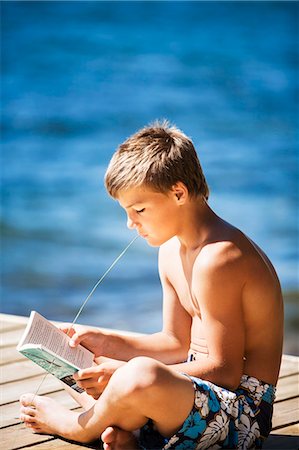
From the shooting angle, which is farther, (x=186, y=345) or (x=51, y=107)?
(x=51, y=107)

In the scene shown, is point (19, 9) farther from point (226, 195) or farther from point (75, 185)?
point (226, 195)

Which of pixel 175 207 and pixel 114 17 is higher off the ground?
pixel 114 17

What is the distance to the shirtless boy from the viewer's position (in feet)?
6.79

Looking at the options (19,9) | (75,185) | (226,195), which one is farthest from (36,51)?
(226,195)

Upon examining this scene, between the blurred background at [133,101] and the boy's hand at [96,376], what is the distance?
678cm

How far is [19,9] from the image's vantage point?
12.7 metres

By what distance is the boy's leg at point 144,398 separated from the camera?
2.01 meters

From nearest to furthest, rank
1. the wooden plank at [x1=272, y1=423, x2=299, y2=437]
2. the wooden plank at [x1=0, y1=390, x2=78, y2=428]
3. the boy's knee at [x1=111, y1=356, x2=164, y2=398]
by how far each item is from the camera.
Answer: the boy's knee at [x1=111, y1=356, x2=164, y2=398] < the wooden plank at [x1=272, y1=423, x2=299, y2=437] < the wooden plank at [x1=0, y1=390, x2=78, y2=428]

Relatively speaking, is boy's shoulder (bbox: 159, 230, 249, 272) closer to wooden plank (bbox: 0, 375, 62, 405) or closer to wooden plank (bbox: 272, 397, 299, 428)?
wooden plank (bbox: 272, 397, 299, 428)

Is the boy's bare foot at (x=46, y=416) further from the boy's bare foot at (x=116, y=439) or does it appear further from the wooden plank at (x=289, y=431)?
the wooden plank at (x=289, y=431)

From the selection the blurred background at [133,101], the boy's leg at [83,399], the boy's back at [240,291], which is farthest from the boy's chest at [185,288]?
the blurred background at [133,101]

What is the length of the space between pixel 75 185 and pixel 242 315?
8.31 meters

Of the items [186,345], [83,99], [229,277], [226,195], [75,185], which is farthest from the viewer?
[83,99]

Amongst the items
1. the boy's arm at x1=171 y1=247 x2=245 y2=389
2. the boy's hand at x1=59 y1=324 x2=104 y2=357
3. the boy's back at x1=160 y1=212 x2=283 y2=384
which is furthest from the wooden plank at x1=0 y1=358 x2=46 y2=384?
the boy's arm at x1=171 y1=247 x2=245 y2=389
